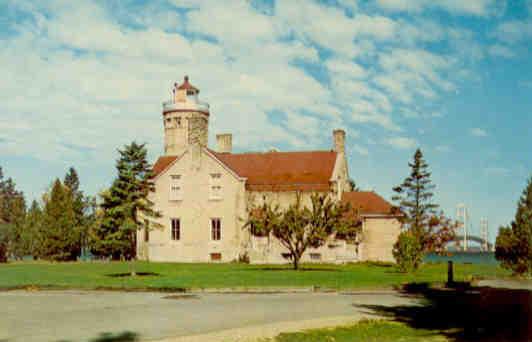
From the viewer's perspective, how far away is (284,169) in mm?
51594

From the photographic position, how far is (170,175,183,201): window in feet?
168

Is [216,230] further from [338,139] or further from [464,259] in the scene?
[464,259]

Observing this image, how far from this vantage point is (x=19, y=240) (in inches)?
3184

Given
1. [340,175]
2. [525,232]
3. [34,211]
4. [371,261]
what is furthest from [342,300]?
[34,211]

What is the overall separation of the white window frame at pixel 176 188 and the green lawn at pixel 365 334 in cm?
3850

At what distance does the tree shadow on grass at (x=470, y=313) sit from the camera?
41.5 feet

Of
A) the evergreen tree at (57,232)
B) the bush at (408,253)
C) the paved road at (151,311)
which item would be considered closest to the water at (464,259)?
the bush at (408,253)

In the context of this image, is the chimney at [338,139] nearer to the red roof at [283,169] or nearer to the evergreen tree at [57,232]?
the red roof at [283,169]

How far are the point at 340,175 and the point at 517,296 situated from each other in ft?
107

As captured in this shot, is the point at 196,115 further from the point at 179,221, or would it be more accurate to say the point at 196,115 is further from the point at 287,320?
the point at 287,320

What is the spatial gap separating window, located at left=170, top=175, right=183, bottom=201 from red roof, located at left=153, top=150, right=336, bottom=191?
5.46ft

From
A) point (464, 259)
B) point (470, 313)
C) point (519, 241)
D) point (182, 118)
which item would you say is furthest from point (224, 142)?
point (464, 259)

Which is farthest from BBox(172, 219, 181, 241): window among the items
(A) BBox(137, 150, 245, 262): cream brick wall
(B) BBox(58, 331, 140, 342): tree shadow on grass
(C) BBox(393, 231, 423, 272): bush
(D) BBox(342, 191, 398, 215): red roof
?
(B) BBox(58, 331, 140, 342): tree shadow on grass

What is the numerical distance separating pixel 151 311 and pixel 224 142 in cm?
4127
